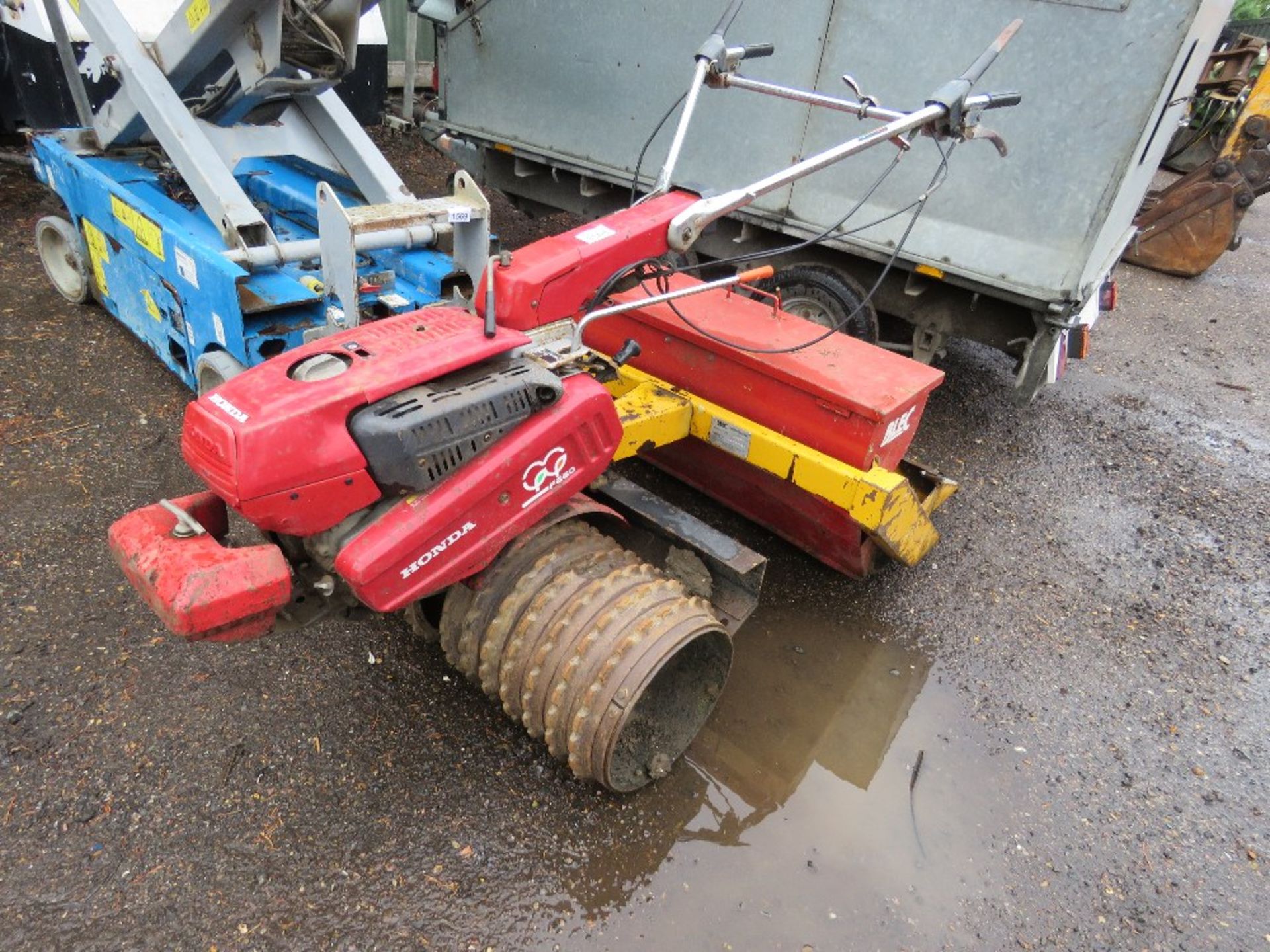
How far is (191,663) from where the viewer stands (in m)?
2.71

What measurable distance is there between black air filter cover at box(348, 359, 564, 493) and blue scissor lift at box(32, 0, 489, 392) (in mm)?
886

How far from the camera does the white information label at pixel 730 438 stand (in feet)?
10.2

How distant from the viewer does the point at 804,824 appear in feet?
8.33

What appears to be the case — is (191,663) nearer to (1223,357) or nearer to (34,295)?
(34,295)

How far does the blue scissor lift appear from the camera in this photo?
3.28 meters

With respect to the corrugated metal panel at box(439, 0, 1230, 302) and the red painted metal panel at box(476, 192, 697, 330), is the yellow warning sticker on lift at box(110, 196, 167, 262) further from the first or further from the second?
the corrugated metal panel at box(439, 0, 1230, 302)

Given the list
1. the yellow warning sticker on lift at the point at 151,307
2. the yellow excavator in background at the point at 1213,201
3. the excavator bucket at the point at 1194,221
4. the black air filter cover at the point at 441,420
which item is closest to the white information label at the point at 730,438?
the black air filter cover at the point at 441,420

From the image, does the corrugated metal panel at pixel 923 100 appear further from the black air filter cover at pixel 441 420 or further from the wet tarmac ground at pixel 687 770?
the black air filter cover at pixel 441 420

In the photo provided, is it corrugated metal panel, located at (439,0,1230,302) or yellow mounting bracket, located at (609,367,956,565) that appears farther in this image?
corrugated metal panel, located at (439,0,1230,302)

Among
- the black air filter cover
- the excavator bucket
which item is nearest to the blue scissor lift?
the black air filter cover

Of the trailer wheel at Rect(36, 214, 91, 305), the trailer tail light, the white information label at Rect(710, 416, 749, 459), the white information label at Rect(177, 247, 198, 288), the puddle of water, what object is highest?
the trailer tail light

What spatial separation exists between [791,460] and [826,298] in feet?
6.58

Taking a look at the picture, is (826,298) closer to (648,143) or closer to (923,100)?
(923,100)

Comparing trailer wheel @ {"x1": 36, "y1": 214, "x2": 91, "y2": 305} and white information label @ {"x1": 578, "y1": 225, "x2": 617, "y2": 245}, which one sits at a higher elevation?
white information label @ {"x1": 578, "y1": 225, "x2": 617, "y2": 245}
